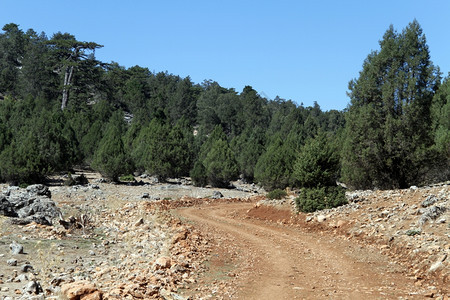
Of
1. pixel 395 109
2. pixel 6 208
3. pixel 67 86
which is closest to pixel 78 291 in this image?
pixel 6 208

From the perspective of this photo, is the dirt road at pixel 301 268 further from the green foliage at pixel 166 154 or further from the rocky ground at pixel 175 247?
the green foliage at pixel 166 154

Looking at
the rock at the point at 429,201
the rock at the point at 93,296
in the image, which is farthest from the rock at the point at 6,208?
the rock at the point at 429,201

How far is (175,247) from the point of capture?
43.1 ft

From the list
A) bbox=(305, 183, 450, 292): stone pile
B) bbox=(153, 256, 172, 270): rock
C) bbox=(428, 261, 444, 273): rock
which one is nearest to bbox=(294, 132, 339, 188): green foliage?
bbox=(305, 183, 450, 292): stone pile

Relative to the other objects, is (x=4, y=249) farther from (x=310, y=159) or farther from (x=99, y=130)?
(x=99, y=130)

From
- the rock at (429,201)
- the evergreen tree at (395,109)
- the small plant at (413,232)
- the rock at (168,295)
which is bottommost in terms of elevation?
the rock at (168,295)

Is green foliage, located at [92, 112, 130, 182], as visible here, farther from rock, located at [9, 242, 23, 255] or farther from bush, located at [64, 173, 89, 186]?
rock, located at [9, 242, 23, 255]

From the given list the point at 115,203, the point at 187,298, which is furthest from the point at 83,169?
the point at 187,298

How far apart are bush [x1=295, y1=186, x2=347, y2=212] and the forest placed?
50 millimetres

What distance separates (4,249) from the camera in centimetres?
1214

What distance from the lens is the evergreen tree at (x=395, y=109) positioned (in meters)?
24.0

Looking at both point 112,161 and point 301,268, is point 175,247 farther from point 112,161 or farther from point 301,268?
point 112,161

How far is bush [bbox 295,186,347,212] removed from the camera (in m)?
20.9

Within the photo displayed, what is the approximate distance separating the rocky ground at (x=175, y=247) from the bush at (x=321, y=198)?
655 millimetres
